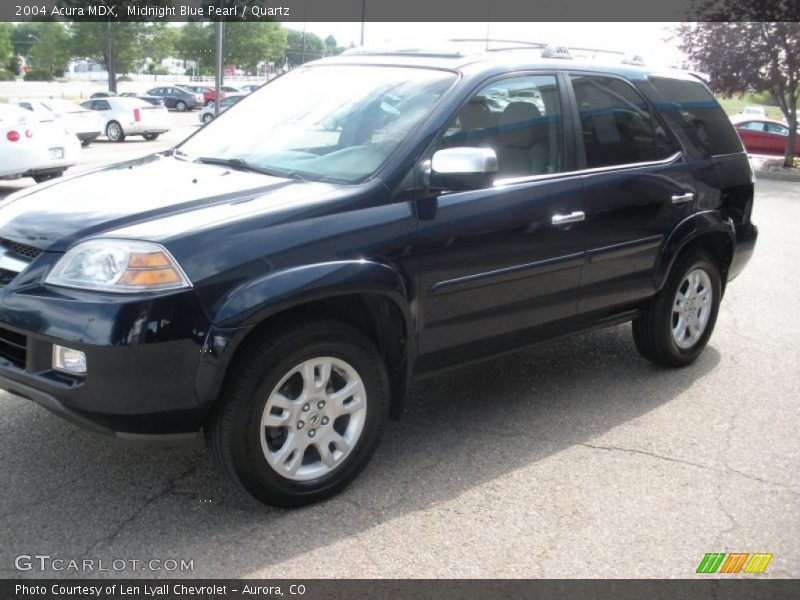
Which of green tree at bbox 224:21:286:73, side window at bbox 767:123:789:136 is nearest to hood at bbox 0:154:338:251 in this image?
side window at bbox 767:123:789:136

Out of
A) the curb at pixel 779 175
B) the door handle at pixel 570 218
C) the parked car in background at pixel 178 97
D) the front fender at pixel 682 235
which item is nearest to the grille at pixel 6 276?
the door handle at pixel 570 218

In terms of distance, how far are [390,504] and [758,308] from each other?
489cm

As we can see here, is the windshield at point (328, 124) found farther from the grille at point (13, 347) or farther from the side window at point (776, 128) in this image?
the side window at point (776, 128)

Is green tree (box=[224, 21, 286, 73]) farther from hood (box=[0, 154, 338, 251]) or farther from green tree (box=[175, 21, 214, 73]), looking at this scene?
hood (box=[0, 154, 338, 251])

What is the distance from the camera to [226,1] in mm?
41938

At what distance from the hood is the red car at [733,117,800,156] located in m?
28.2

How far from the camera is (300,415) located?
11.1 feet

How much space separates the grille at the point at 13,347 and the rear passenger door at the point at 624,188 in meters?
2.66

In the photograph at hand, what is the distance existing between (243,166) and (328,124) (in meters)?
0.45

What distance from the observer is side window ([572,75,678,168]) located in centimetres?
450

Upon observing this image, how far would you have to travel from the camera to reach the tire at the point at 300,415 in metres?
3.19

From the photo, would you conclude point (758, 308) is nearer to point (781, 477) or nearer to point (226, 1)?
point (781, 477)

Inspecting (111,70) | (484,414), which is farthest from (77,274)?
(111,70)

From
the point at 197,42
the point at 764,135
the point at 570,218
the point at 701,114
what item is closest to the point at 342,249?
the point at 570,218
